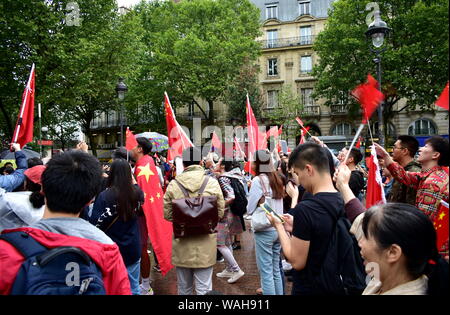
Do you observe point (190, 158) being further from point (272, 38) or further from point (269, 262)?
point (272, 38)

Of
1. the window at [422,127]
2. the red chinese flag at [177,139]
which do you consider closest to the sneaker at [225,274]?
the red chinese flag at [177,139]

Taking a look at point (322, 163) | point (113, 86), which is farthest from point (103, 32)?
point (322, 163)

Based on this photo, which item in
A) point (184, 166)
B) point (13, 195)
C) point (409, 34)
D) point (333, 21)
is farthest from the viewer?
point (333, 21)

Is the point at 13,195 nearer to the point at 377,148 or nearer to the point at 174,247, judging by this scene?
the point at 174,247

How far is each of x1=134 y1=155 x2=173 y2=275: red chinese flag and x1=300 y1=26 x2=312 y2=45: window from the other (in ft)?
107

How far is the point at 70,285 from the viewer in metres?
1.48

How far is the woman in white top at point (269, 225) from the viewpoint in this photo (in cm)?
409

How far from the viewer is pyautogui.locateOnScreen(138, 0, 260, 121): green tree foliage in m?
26.9

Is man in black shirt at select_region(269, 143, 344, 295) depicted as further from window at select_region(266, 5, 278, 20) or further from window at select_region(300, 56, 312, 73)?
window at select_region(266, 5, 278, 20)

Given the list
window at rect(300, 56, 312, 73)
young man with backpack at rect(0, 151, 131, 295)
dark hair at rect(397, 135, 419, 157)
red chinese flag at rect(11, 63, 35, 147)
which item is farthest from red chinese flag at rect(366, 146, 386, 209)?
window at rect(300, 56, 312, 73)

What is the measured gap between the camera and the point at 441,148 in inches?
126

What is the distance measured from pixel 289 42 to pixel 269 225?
33430mm

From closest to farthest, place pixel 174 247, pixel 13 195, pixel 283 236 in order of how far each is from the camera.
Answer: pixel 283 236, pixel 13 195, pixel 174 247

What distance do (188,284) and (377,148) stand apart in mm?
2518
